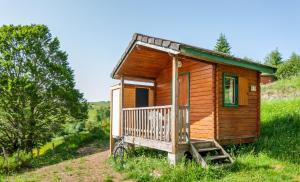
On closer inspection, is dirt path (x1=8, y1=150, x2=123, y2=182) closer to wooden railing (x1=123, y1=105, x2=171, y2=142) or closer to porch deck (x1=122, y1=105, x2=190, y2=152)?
porch deck (x1=122, y1=105, x2=190, y2=152)

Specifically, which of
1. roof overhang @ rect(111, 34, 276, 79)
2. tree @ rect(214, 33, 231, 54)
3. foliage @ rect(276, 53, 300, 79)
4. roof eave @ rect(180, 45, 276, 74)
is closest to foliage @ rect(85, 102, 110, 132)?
roof overhang @ rect(111, 34, 276, 79)

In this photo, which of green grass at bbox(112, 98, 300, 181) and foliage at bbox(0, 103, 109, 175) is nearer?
green grass at bbox(112, 98, 300, 181)

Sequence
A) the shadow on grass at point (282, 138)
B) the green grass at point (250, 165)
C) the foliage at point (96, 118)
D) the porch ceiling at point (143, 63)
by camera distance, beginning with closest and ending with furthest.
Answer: the green grass at point (250, 165) < the shadow on grass at point (282, 138) < the porch ceiling at point (143, 63) < the foliage at point (96, 118)

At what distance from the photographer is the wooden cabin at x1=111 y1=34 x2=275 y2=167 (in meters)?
8.88

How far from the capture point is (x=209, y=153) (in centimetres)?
938

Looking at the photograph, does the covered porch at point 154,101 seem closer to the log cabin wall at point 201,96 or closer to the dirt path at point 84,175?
the log cabin wall at point 201,96

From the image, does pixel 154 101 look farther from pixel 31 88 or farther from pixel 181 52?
pixel 31 88

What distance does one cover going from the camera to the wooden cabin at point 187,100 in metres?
8.88

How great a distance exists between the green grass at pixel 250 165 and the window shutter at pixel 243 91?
5.60 feet

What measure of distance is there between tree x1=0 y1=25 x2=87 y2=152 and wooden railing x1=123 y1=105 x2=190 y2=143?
1093 centimetres

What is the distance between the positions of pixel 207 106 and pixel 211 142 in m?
1.37

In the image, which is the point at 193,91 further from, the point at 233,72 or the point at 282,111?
the point at 282,111

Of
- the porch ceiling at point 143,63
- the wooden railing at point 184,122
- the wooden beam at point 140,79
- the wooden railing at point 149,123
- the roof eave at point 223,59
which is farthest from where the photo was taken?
the wooden beam at point 140,79

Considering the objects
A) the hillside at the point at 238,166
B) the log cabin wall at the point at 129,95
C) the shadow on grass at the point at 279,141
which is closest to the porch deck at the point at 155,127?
the hillside at the point at 238,166
